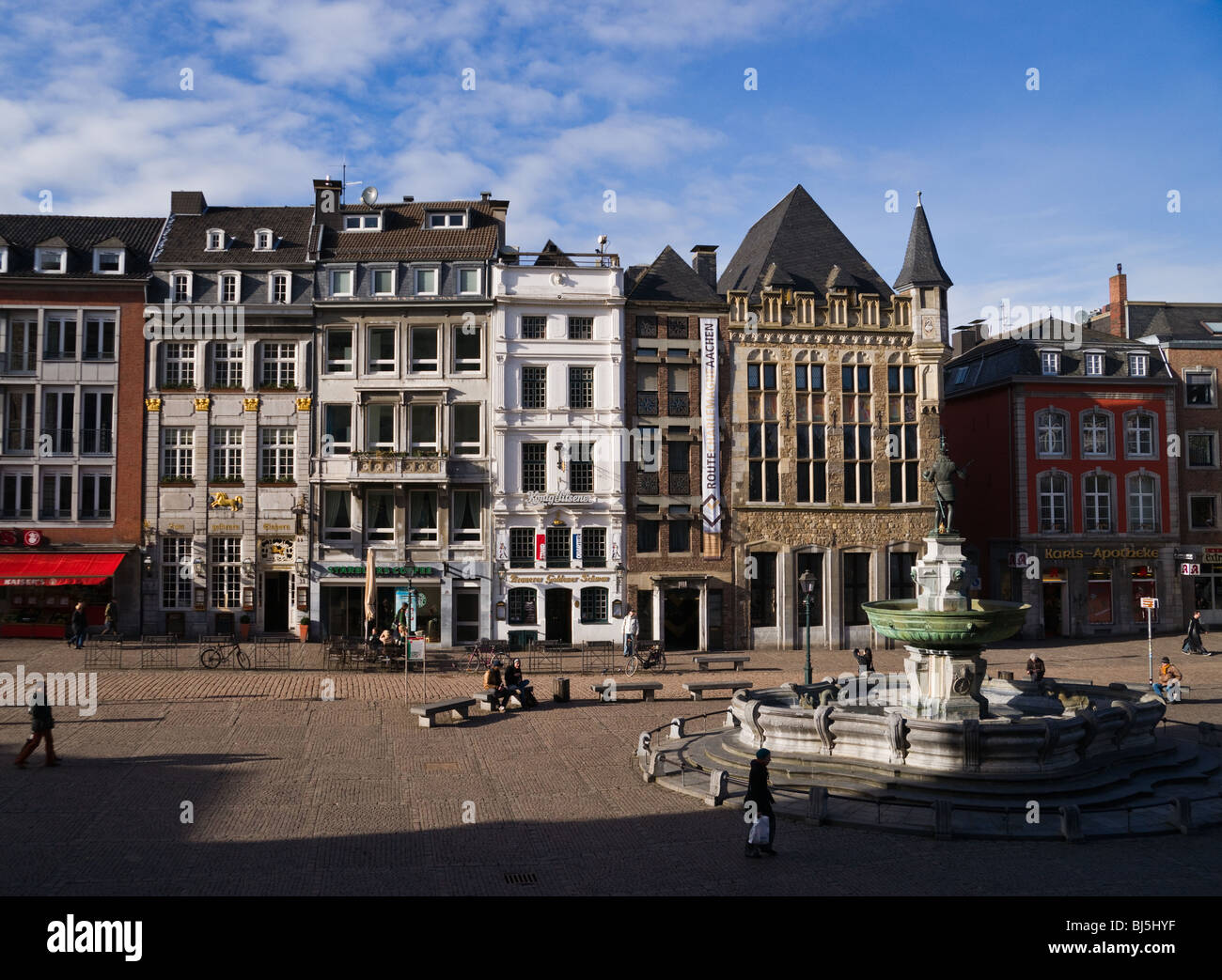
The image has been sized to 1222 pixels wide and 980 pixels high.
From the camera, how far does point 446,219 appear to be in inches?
1710

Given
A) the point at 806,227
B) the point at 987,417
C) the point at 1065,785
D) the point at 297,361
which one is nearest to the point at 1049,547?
the point at 987,417

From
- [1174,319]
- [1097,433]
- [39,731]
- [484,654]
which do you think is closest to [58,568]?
[484,654]

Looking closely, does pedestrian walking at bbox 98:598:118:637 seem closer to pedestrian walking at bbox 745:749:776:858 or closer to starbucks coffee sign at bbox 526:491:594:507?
starbucks coffee sign at bbox 526:491:594:507

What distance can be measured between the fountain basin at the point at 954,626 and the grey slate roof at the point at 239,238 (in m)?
30.2

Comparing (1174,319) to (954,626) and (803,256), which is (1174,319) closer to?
(803,256)

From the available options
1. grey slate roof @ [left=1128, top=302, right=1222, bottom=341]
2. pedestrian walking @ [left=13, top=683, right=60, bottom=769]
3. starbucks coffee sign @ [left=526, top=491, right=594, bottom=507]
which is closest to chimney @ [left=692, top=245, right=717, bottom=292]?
starbucks coffee sign @ [left=526, top=491, right=594, bottom=507]

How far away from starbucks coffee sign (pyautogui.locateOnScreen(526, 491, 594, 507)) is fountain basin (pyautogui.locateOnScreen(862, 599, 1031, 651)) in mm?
20996

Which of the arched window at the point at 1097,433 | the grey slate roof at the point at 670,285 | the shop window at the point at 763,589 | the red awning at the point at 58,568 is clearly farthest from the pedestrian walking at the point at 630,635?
the arched window at the point at 1097,433

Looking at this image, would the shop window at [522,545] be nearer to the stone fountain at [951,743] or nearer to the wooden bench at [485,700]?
the wooden bench at [485,700]

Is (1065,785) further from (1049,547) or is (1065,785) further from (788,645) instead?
(1049,547)

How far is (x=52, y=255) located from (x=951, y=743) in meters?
39.4

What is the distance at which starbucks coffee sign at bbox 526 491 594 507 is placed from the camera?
131 feet

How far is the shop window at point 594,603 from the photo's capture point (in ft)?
132

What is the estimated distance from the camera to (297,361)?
133 ft
